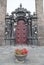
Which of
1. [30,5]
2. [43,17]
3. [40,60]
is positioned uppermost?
[30,5]

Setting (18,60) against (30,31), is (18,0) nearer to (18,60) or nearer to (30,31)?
(30,31)

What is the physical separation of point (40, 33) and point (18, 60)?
4143 mm

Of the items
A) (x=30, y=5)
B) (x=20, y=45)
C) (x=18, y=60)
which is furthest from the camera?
(x=30, y=5)

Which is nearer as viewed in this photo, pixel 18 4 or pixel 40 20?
pixel 40 20

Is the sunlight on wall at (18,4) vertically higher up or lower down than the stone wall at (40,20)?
higher up

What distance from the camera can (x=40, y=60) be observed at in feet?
18.2

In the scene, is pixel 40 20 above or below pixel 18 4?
below

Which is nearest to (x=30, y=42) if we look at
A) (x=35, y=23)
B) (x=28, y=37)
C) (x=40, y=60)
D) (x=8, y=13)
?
(x=28, y=37)

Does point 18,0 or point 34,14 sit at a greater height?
point 18,0

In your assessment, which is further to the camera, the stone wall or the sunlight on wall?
the sunlight on wall

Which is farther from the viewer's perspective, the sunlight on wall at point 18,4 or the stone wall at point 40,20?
the sunlight on wall at point 18,4

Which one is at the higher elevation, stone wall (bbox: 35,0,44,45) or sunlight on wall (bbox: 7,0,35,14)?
sunlight on wall (bbox: 7,0,35,14)

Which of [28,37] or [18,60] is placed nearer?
[18,60]

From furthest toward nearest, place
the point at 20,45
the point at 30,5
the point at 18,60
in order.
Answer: the point at 30,5 < the point at 20,45 < the point at 18,60
